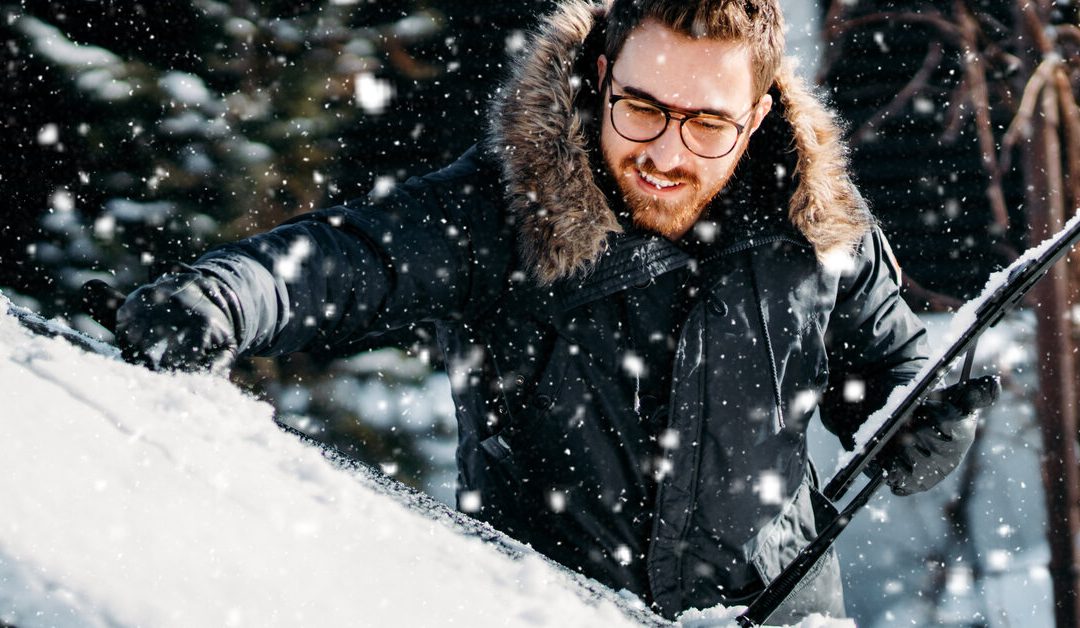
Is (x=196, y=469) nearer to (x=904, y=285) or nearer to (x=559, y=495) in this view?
(x=559, y=495)

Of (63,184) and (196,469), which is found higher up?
(63,184)

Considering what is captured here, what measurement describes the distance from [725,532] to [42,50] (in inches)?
147

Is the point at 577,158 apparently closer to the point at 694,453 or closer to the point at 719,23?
the point at 719,23

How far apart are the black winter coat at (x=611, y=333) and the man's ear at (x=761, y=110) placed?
5 centimetres

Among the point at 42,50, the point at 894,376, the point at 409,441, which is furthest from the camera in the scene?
the point at 409,441

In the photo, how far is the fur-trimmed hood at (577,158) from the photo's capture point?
1760 mm

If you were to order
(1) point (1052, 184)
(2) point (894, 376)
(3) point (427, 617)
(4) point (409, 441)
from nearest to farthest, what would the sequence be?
(3) point (427, 617) < (2) point (894, 376) < (1) point (1052, 184) < (4) point (409, 441)

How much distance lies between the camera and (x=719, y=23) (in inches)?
69.3

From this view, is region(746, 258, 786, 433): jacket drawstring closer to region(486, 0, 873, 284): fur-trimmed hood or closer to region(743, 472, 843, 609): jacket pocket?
region(486, 0, 873, 284): fur-trimmed hood

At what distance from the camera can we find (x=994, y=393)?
73.9 inches

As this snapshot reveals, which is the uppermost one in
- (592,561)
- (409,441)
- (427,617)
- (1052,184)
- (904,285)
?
(1052,184)

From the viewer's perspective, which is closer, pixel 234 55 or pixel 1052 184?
pixel 1052 184

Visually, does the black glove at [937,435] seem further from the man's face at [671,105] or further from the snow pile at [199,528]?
the snow pile at [199,528]

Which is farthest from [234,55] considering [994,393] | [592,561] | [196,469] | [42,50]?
[196,469]
